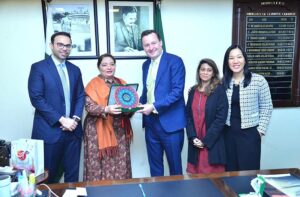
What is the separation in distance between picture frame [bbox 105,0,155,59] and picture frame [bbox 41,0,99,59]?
0.14 metres

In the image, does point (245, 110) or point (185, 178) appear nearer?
point (185, 178)

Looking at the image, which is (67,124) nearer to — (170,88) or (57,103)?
(57,103)

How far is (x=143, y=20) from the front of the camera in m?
2.87

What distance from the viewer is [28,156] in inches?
71.2

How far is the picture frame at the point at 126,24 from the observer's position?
9.27 feet

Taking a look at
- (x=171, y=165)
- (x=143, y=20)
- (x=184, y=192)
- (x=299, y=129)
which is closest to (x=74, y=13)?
(x=143, y=20)

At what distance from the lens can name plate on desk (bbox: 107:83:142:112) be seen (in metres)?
2.26

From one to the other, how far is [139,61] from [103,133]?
915 mm

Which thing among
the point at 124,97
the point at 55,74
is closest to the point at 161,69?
the point at 124,97

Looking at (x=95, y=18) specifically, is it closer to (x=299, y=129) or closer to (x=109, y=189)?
(x=109, y=189)

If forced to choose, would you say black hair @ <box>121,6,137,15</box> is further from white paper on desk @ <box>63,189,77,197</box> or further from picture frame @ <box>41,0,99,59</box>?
white paper on desk @ <box>63,189,77,197</box>

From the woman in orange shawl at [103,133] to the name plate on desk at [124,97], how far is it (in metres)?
0.08

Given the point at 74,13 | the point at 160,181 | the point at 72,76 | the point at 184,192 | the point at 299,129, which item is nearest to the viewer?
the point at 184,192

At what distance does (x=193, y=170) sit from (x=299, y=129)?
160 centimetres
